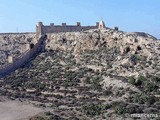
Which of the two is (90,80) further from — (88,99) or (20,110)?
(20,110)

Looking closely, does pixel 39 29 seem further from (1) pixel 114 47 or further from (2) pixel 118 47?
(2) pixel 118 47

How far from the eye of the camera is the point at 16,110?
39.2 metres

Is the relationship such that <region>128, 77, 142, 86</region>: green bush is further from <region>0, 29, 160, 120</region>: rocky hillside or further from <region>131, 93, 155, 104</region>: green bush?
<region>131, 93, 155, 104</region>: green bush

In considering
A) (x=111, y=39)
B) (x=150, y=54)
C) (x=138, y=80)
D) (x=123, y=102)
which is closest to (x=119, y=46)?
(x=111, y=39)

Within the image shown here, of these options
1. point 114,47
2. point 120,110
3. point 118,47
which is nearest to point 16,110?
point 120,110

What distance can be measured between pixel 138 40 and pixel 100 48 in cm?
580

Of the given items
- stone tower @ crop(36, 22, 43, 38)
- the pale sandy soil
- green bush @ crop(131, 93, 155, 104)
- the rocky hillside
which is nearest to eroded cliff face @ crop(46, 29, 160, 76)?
the rocky hillside

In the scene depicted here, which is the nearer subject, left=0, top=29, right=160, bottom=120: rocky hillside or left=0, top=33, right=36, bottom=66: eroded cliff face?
left=0, top=29, right=160, bottom=120: rocky hillside

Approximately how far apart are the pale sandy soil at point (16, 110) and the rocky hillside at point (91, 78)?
1.19 m

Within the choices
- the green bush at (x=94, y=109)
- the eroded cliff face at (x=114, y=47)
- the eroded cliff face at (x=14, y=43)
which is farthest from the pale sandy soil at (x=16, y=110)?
the eroded cliff face at (x=14, y=43)

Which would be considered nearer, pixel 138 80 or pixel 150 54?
pixel 138 80

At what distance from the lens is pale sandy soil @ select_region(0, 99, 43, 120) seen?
37031 millimetres

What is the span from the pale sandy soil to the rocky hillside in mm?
1195

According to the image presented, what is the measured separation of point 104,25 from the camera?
220ft
